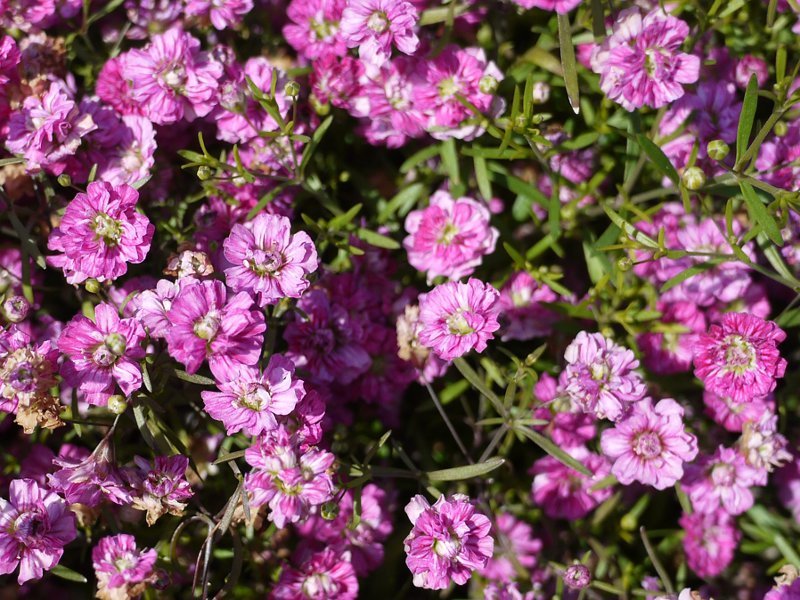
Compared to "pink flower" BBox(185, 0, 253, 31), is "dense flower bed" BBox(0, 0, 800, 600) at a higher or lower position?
lower

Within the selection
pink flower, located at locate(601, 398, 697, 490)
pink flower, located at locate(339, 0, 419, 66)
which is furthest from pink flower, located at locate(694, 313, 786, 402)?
pink flower, located at locate(339, 0, 419, 66)

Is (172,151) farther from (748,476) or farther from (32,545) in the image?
(748,476)

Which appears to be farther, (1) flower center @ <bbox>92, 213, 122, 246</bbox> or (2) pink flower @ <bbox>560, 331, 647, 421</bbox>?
(2) pink flower @ <bbox>560, 331, 647, 421</bbox>

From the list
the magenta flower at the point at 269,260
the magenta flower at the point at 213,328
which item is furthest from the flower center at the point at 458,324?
the magenta flower at the point at 213,328

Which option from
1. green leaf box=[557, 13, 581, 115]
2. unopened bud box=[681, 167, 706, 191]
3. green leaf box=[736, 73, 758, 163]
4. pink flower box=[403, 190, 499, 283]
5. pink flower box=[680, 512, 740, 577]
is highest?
green leaf box=[557, 13, 581, 115]

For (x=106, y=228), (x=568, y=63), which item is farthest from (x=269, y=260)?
(x=568, y=63)

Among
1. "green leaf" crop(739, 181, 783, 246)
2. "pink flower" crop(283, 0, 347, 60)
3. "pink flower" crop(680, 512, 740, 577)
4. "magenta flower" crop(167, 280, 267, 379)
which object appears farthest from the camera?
"pink flower" crop(680, 512, 740, 577)

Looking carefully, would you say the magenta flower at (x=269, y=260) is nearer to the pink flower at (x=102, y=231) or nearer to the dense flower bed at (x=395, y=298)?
the dense flower bed at (x=395, y=298)

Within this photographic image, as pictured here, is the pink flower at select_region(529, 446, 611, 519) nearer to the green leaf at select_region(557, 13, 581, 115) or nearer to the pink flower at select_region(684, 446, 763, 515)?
the pink flower at select_region(684, 446, 763, 515)
